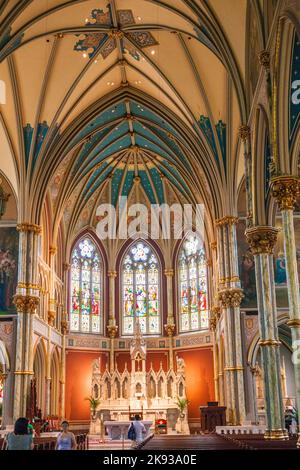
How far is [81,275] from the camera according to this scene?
36094 millimetres

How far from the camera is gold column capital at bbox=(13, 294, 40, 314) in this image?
24.3m

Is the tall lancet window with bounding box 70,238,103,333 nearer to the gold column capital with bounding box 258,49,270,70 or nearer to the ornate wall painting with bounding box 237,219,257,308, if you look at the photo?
the ornate wall painting with bounding box 237,219,257,308

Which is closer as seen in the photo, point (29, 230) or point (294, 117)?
point (294, 117)

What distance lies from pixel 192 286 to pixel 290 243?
74.9ft

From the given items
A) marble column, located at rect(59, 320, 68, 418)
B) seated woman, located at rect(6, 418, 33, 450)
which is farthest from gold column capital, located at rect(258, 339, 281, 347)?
marble column, located at rect(59, 320, 68, 418)

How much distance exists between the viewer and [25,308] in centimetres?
2442

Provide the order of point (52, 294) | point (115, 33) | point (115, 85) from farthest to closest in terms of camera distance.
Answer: point (52, 294) < point (115, 85) < point (115, 33)

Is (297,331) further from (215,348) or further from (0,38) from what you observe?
(215,348)

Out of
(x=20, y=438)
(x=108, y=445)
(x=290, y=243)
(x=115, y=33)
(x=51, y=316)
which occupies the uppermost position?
(x=115, y=33)

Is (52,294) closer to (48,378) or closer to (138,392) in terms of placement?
(48,378)

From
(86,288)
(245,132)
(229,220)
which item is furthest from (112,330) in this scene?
(245,132)

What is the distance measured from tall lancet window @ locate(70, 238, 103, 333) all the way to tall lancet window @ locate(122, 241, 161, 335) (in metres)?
1.61
